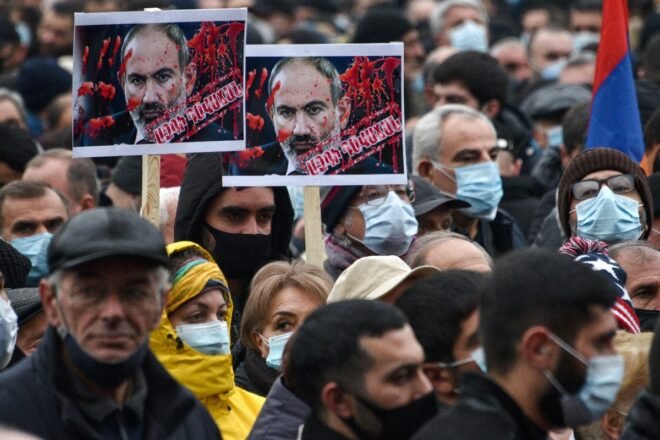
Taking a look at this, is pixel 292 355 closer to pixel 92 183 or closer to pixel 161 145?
pixel 161 145

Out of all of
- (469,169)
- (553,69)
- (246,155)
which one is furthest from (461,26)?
(246,155)

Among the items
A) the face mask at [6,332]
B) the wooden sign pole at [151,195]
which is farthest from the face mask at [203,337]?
the wooden sign pole at [151,195]

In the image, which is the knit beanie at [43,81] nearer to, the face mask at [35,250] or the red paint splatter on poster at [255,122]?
the face mask at [35,250]

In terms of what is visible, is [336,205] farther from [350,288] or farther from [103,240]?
[103,240]

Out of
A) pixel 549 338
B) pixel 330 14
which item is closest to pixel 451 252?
pixel 549 338

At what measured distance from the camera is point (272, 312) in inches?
261

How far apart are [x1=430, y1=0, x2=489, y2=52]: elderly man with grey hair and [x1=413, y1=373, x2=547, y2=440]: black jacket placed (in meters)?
11.0

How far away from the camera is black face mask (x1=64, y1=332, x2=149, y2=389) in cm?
462

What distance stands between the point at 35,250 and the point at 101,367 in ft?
12.2

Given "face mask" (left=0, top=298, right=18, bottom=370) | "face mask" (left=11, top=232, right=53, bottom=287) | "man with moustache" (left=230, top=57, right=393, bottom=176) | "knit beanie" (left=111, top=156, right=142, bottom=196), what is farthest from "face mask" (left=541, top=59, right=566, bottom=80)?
"face mask" (left=0, top=298, right=18, bottom=370)

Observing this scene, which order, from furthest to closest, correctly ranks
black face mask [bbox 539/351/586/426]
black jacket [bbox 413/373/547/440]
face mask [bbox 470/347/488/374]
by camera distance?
1. face mask [bbox 470/347/488/374]
2. black face mask [bbox 539/351/586/426]
3. black jacket [bbox 413/373/547/440]

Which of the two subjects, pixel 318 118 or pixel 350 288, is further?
pixel 318 118

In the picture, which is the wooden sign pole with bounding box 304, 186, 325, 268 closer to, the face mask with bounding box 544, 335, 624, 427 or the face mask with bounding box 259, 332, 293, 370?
the face mask with bounding box 259, 332, 293, 370

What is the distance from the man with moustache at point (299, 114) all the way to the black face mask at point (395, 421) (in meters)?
2.73
